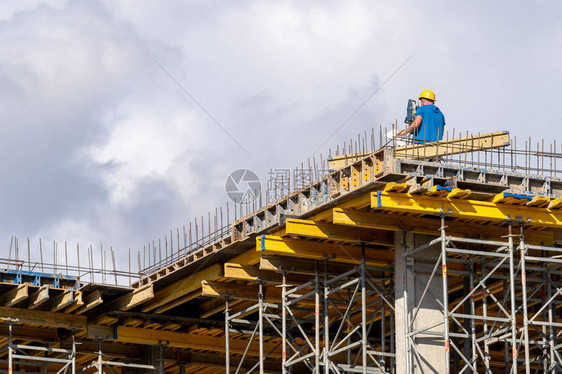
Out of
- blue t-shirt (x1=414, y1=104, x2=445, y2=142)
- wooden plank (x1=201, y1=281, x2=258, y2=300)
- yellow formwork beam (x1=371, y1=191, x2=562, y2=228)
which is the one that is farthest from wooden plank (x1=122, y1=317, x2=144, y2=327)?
yellow formwork beam (x1=371, y1=191, x2=562, y2=228)

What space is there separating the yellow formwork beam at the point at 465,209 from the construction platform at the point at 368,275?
3cm

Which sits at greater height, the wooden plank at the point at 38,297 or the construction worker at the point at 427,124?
the construction worker at the point at 427,124

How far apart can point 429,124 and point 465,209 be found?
3.60 meters

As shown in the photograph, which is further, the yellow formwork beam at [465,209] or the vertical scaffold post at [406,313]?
the vertical scaffold post at [406,313]

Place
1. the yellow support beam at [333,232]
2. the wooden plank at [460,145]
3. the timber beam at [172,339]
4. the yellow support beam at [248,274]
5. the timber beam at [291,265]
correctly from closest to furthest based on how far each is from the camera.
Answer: the wooden plank at [460,145]
the yellow support beam at [333,232]
the timber beam at [291,265]
the yellow support beam at [248,274]
the timber beam at [172,339]

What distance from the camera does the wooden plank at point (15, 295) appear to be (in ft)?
123

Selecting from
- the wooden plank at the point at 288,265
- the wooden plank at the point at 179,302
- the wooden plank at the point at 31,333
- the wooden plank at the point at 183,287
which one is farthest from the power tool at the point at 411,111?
the wooden plank at the point at 31,333

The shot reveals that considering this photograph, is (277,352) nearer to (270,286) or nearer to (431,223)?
(270,286)

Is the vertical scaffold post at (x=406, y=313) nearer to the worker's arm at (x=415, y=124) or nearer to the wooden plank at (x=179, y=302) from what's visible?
the worker's arm at (x=415, y=124)

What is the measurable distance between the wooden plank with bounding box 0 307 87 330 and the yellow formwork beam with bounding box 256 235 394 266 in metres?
8.81

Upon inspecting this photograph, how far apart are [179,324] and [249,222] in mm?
7650

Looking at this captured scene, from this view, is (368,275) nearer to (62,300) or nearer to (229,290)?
(229,290)

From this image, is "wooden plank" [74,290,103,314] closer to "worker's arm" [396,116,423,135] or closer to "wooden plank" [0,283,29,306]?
"wooden plank" [0,283,29,306]

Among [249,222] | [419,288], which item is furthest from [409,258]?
[249,222]
